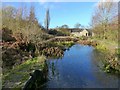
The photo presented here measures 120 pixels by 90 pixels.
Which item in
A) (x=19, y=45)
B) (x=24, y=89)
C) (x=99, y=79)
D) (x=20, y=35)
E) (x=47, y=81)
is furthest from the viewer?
(x=20, y=35)

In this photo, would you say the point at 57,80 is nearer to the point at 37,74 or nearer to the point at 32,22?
the point at 37,74

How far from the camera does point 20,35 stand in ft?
87.1

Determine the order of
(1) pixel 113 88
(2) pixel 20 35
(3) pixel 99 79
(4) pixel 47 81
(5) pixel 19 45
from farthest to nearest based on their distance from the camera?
(2) pixel 20 35
(5) pixel 19 45
(3) pixel 99 79
(4) pixel 47 81
(1) pixel 113 88

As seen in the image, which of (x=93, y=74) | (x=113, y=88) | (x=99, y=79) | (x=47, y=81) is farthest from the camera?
(x=93, y=74)

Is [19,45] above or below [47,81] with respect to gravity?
above

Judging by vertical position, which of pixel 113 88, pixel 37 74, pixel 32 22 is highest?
pixel 32 22

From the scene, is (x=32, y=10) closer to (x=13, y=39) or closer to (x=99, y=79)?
(x=13, y=39)

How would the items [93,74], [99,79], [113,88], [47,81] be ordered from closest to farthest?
[113,88] → [47,81] → [99,79] → [93,74]

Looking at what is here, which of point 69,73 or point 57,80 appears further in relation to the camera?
point 69,73

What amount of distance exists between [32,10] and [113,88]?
62.8 ft

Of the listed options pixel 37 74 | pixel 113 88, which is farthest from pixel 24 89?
pixel 113 88

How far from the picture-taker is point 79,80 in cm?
1284

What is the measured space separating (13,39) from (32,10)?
4.42 metres

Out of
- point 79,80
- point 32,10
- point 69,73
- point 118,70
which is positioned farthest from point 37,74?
point 32,10
